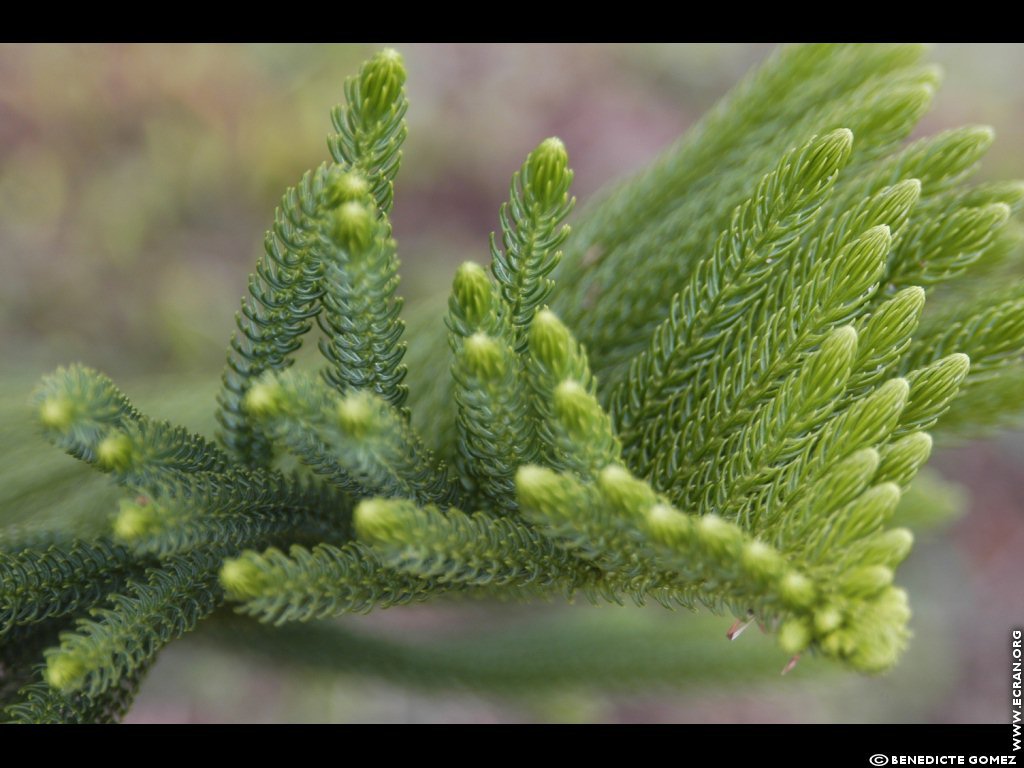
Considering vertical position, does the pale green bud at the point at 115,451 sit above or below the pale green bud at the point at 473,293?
below

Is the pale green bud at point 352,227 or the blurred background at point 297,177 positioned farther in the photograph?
the blurred background at point 297,177

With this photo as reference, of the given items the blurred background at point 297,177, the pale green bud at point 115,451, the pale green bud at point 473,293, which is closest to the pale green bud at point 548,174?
the pale green bud at point 473,293

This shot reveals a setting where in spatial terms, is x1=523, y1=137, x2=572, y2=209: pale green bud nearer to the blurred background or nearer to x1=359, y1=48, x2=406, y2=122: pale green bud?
x1=359, y1=48, x2=406, y2=122: pale green bud

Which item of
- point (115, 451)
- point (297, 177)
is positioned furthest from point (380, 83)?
point (297, 177)

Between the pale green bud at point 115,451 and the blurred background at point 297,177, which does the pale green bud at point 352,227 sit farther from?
the blurred background at point 297,177

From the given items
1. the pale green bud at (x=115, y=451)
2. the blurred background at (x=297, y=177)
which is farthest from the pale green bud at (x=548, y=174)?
the blurred background at (x=297, y=177)

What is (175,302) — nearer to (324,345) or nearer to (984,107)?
(324,345)

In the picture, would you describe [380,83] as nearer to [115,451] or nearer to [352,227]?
[352,227]

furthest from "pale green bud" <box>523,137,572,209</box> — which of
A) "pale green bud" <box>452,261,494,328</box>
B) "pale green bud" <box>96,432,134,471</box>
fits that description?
"pale green bud" <box>96,432,134,471</box>

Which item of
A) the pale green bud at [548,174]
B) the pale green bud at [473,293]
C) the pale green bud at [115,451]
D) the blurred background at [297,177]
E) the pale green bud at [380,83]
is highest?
the blurred background at [297,177]

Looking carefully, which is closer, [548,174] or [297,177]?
[548,174]
